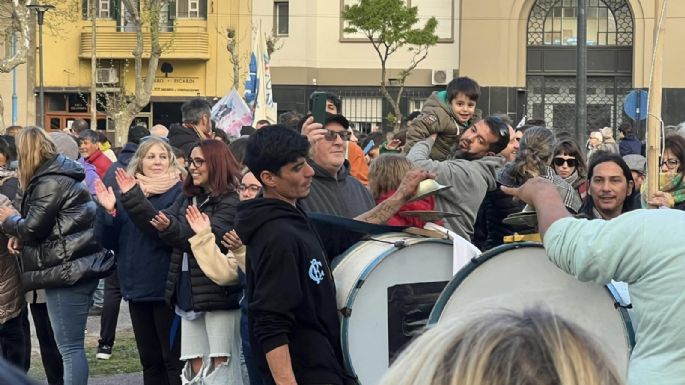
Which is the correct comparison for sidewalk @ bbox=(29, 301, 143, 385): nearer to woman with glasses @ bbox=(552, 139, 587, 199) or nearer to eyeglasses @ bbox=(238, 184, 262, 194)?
eyeglasses @ bbox=(238, 184, 262, 194)

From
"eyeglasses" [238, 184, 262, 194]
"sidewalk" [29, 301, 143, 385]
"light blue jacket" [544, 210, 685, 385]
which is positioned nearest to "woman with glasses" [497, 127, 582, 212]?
"eyeglasses" [238, 184, 262, 194]

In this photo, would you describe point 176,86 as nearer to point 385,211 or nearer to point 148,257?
point 148,257

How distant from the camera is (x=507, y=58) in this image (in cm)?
4422

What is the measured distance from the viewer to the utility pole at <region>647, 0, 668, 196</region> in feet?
17.2

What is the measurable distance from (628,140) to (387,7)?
25.2m

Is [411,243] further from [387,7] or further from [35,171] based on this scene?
[387,7]

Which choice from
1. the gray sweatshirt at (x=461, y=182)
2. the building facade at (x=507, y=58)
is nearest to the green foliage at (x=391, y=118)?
the building facade at (x=507, y=58)

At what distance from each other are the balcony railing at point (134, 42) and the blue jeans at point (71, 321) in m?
37.9

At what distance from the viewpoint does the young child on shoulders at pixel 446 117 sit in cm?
663

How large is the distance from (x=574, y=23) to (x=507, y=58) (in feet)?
8.92

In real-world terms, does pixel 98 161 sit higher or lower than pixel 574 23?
lower

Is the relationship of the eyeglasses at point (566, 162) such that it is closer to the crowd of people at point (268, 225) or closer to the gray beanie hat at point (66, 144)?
the crowd of people at point (268, 225)

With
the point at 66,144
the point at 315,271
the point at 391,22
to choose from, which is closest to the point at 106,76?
the point at 391,22

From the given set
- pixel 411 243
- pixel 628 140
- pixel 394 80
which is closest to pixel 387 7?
pixel 394 80
